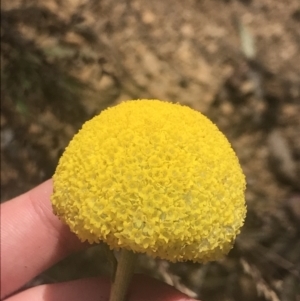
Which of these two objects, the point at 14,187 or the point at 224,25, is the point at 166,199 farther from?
the point at 224,25

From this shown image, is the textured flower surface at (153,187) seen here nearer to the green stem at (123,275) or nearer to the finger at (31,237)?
the green stem at (123,275)

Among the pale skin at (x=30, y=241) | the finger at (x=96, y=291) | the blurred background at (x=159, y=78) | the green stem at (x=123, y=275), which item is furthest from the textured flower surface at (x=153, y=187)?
the blurred background at (x=159, y=78)

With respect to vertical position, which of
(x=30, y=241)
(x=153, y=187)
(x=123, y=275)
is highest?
(x=153, y=187)

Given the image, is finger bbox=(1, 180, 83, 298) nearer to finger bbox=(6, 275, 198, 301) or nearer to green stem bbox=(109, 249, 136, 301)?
finger bbox=(6, 275, 198, 301)

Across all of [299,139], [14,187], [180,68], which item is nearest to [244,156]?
[299,139]

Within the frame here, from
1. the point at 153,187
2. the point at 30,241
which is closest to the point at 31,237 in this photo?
the point at 30,241

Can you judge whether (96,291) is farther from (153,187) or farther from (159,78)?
(159,78)
